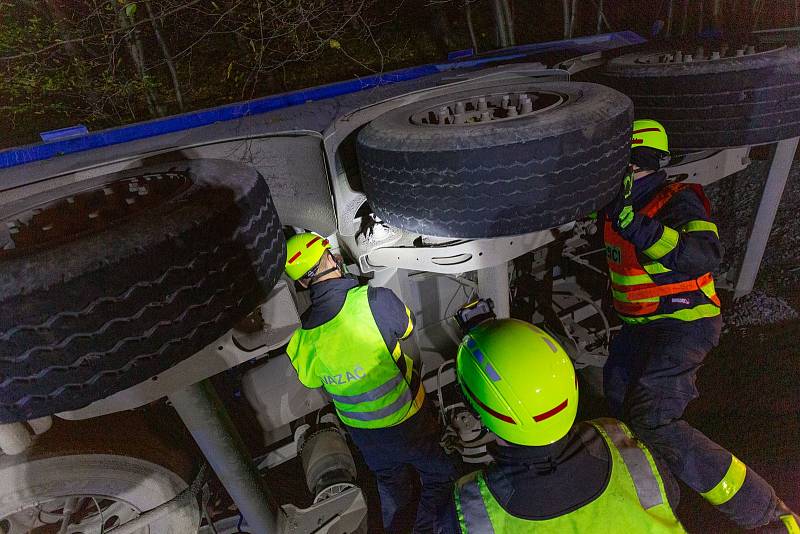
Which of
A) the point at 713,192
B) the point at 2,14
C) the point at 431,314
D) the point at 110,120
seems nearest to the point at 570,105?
the point at 431,314

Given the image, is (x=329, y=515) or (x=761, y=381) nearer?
(x=329, y=515)

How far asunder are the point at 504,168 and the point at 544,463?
39.1 inches

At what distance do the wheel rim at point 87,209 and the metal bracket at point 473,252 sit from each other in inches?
39.9

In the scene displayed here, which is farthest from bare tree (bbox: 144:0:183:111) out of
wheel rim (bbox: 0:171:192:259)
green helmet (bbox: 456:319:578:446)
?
green helmet (bbox: 456:319:578:446)

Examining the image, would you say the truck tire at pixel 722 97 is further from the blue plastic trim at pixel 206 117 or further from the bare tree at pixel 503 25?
the bare tree at pixel 503 25

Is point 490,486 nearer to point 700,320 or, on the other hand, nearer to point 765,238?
point 700,320

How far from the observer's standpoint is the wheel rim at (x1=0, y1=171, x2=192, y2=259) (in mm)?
1494

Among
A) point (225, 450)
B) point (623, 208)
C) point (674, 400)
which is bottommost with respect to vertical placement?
point (674, 400)

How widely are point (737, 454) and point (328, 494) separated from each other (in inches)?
94.5

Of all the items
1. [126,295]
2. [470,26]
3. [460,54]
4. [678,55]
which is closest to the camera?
[126,295]

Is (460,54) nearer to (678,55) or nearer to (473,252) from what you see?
(678,55)

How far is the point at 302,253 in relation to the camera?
2061mm

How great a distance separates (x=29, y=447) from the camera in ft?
6.17

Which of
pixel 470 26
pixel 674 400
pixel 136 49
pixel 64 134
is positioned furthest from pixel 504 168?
pixel 470 26
